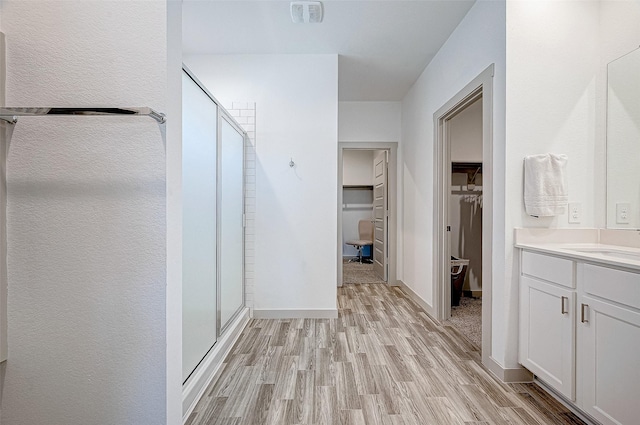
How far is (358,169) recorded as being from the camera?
25.2ft

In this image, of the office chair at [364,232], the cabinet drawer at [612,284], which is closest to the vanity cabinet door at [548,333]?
the cabinet drawer at [612,284]

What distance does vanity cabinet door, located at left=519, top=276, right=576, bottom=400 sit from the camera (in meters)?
1.71

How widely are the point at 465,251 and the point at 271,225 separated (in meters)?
2.72

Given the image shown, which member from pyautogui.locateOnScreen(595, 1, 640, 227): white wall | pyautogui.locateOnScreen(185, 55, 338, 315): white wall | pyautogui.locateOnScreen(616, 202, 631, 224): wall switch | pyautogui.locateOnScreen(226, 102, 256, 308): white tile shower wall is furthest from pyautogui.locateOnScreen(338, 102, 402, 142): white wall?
pyautogui.locateOnScreen(616, 202, 631, 224): wall switch

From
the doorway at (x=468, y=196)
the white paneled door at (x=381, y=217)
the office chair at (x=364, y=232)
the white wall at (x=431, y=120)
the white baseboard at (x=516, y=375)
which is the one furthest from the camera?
the office chair at (x=364, y=232)

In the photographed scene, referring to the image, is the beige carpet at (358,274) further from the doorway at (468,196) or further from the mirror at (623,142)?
the mirror at (623,142)

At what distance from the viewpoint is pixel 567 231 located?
2111mm

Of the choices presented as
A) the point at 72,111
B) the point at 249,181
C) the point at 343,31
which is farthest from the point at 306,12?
the point at 72,111

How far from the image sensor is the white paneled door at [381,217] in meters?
5.16

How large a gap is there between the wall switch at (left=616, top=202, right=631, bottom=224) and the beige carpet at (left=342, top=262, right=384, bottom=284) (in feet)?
11.7

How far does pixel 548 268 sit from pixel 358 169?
5984 millimetres

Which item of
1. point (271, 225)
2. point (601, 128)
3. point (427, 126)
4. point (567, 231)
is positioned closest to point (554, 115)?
point (601, 128)

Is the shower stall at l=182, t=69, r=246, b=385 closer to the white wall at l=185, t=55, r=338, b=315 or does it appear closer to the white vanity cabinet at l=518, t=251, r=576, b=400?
the white wall at l=185, t=55, r=338, b=315

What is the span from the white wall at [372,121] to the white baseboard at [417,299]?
2.18 metres
